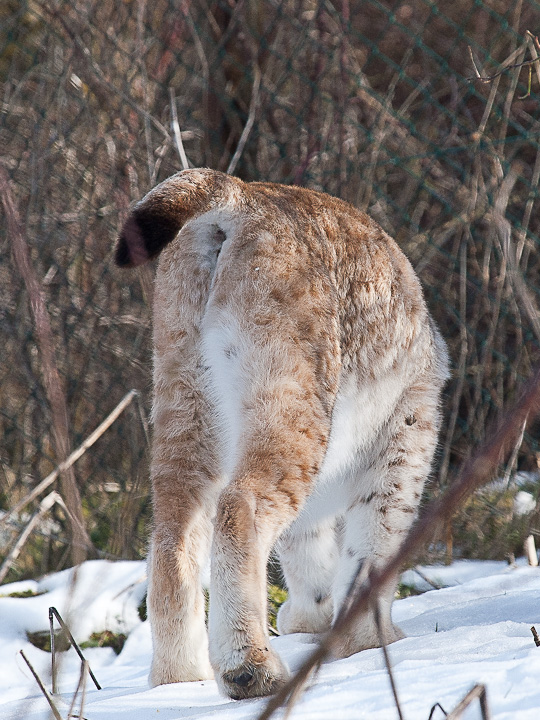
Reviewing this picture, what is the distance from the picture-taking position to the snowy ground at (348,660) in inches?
66.5

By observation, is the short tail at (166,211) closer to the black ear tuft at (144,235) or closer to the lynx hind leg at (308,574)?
the black ear tuft at (144,235)

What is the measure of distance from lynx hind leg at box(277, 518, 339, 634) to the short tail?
127cm

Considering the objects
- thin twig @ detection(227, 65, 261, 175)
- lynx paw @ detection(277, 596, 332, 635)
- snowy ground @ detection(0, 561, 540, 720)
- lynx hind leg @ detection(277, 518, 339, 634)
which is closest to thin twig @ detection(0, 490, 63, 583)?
snowy ground @ detection(0, 561, 540, 720)

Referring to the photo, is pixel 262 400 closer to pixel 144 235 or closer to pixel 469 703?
pixel 144 235

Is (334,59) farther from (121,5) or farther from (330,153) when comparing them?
(121,5)

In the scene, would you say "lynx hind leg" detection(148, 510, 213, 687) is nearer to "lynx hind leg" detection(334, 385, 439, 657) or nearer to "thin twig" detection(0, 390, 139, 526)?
"thin twig" detection(0, 390, 139, 526)

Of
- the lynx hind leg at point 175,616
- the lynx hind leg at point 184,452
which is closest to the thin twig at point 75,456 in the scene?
the lynx hind leg at point 184,452

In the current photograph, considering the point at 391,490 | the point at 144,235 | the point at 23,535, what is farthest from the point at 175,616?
the point at 144,235

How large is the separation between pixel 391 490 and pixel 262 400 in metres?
0.81

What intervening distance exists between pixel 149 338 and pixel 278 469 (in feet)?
8.99

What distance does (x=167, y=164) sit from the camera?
486cm

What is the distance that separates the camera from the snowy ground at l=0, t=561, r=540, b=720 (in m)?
1.69

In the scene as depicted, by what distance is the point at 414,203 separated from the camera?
545cm

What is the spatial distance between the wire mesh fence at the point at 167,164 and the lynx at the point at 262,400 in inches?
68.4
